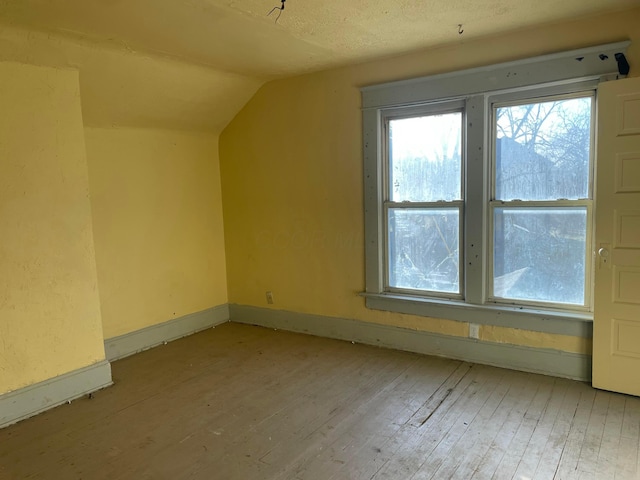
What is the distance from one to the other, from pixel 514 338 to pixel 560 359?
0.33 m

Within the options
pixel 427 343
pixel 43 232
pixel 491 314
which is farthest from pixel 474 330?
pixel 43 232

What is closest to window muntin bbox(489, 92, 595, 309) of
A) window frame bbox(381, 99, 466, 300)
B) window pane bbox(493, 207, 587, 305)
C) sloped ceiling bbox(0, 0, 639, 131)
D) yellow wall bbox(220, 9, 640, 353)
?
window pane bbox(493, 207, 587, 305)

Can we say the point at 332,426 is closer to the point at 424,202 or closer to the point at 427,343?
the point at 427,343

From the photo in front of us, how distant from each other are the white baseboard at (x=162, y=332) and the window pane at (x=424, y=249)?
201 cm

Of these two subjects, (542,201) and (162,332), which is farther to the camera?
(162,332)

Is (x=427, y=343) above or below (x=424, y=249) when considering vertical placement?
below

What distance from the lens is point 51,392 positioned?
117 inches

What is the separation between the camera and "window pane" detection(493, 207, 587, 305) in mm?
3115

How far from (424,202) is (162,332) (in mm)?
2718

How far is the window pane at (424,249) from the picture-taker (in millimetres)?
3617

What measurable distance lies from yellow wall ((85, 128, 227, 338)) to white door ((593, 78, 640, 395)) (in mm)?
3525

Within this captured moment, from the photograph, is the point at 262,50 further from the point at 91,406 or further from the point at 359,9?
the point at 91,406

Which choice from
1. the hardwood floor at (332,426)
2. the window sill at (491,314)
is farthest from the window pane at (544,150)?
the hardwood floor at (332,426)

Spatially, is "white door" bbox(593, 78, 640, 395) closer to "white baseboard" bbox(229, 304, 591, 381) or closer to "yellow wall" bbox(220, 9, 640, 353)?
"white baseboard" bbox(229, 304, 591, 381)
